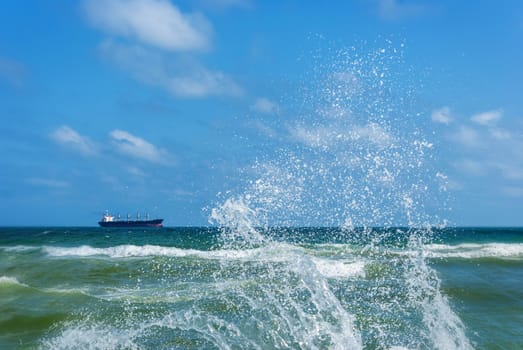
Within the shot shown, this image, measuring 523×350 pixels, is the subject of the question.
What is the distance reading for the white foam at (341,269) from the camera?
14.8 m

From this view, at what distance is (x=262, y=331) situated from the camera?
26.1 ft

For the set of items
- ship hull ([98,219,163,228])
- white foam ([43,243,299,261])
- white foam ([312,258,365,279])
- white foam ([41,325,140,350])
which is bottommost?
white foam ([41,325,140,350])

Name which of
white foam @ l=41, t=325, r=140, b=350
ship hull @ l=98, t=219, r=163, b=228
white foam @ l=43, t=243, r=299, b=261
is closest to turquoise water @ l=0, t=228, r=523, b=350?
white foam @ l=41, t=325, r=140, b=350

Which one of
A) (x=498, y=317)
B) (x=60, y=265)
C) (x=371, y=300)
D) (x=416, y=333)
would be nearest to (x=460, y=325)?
(x=416, y=333)

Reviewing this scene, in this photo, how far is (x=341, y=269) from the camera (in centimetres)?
1616

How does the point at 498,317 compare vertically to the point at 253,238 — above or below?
below

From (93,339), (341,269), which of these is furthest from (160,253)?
(93,339)

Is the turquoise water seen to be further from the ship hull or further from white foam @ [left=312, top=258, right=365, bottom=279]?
the ship hull

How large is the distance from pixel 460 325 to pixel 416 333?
A: 43.9 inches

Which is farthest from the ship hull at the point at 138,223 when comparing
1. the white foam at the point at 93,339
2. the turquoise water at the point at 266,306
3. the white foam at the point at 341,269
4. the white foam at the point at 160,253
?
the white foam at the point at 93,339

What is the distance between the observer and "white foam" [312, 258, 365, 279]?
14.8 meters

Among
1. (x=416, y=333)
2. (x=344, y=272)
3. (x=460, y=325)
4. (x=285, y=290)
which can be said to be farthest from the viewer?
(x=344, y=272)

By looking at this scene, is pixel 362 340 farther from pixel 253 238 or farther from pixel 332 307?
pixel 253 238

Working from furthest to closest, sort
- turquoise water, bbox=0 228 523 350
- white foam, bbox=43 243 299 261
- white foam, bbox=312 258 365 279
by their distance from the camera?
white foam, bbox=43 243 299 261
white foam, bbox=312 258 365 279
turquoise water, bbox=0 228 523 350
